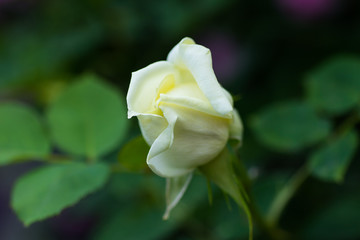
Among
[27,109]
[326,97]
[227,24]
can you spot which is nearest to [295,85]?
[227,24]

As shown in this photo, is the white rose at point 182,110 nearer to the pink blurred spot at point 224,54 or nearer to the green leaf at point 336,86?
the green leaf at point 336,86

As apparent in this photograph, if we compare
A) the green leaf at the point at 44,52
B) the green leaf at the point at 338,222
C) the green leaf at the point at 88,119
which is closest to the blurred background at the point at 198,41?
the green leaf at the point at 44,52

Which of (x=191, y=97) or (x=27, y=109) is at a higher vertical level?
(x=191, y=97)

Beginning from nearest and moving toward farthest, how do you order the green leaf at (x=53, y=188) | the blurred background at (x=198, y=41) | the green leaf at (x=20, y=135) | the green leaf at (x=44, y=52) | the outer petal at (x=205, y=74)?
the outer petal at (x=205, y=74), the green leaf at (x=53, y=188), the green leaf at (x=20, y=135), the blurred background at (x=198, y=41), the green leaf at (x=44, y=52)

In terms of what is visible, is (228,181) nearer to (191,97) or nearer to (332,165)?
(191,97)

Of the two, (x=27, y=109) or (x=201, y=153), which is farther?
(x=27, y=109)

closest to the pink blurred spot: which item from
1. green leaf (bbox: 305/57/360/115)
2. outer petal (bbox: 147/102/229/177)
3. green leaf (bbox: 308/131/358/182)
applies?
green leaf (bbox: 305/57/360/115)

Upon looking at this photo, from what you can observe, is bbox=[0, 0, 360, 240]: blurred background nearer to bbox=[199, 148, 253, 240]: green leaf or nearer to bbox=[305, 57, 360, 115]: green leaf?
bbox=[305, 57, 360, 115]: green leaf
